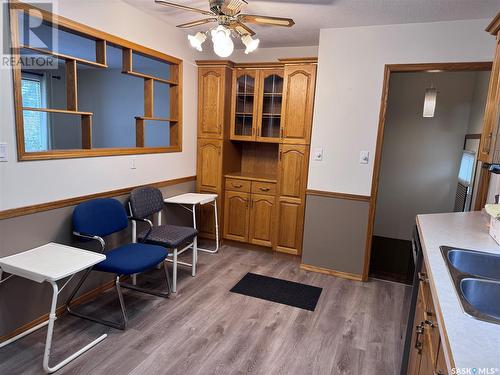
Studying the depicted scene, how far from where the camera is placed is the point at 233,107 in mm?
4039

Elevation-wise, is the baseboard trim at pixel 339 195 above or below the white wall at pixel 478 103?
below

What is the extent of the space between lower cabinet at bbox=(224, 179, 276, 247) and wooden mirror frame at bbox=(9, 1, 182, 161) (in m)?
0.87

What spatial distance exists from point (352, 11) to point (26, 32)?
2424 millimetres

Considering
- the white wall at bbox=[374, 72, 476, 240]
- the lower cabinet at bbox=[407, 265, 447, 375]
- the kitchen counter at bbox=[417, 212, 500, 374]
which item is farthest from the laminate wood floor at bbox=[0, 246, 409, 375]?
the white wall at bbox=[374, 72, 476, 240]

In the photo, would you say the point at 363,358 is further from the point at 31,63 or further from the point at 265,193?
the point at 31,63

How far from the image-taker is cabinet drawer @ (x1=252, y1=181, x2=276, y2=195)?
3.87 metres

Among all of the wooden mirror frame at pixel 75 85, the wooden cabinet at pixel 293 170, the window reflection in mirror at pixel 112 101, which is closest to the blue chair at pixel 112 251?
the wooden mirror frame at pixel 75 85

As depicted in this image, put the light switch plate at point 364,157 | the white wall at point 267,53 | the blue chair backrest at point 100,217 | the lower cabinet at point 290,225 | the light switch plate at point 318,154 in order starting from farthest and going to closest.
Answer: the white wall at point 267,53 → the lower cabinet at point 290,225 → the light switch plate at point 318,154 → the light switch plate at point 364,157 → the blue chair backrest at point 100,217

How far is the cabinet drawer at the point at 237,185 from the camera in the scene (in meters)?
3.99

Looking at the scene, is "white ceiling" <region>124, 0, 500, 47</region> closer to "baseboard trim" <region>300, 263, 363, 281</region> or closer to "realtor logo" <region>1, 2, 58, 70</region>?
"realtor logo" <region>1, 2, 58, 70</region>

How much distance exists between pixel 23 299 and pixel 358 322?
243cm

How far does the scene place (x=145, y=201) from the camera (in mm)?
3102

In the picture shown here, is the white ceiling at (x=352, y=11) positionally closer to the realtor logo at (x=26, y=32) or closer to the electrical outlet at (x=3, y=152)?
the realtor logo at (x=26, y=32)

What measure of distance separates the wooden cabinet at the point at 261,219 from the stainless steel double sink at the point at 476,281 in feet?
7.84
